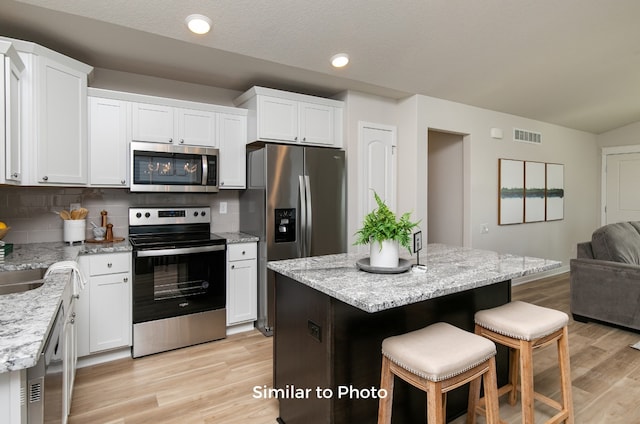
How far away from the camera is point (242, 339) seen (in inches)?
131

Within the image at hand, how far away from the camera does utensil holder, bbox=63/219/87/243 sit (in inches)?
115

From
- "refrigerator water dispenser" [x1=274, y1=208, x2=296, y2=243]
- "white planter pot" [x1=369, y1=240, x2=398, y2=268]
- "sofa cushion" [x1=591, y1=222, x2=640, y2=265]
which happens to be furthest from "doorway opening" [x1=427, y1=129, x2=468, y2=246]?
"white planter pot" [x1=369, y1=240, x2=398, y2=268]

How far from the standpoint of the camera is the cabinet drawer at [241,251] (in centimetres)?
334

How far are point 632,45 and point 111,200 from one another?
5325 millimetres

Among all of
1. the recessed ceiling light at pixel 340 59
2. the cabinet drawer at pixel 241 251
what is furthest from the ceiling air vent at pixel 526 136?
the cabinet drawer at pixel 241 251

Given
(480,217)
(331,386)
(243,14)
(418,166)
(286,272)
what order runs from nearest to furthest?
(331,386) → (286,272) → (243,14) → (418,166) → (480,217)

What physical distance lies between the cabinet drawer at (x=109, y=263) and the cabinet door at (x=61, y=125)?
62cm

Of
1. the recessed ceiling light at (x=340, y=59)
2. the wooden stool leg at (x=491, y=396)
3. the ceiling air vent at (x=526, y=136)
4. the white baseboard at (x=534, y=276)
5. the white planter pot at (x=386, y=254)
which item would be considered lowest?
the white baseboard at (x=534, y=276)

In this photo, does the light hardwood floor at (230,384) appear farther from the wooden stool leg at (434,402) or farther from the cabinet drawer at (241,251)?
the wooden stool leg at (434,402)

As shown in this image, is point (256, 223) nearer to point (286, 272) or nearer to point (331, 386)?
point (286, 272)

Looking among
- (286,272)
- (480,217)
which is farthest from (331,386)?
(480,217)

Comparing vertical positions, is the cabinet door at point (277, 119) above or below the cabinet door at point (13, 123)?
above

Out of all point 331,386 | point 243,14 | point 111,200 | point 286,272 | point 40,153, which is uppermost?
point 243,14

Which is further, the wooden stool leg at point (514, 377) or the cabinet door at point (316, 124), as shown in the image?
the cabinet door at point (316, 124)
